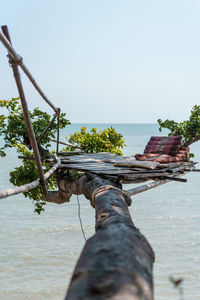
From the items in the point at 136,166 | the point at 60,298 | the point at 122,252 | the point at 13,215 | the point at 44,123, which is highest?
the point at 44,123

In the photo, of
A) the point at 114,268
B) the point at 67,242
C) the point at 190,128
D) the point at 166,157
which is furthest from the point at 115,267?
the point at 67,242

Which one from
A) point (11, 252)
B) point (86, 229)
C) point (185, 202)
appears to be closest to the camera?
point (11, 252)

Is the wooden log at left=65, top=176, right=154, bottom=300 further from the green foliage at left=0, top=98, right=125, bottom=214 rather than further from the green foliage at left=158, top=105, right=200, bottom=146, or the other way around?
the green foliage at left=158, top=105, right=200, bottom=146

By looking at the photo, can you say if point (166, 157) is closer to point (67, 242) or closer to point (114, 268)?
point (114, 268)

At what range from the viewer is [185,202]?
73.6 ft

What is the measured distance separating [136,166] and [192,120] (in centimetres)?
402

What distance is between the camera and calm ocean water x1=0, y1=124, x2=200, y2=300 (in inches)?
463

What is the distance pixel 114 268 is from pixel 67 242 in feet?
49.8

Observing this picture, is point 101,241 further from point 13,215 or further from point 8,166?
point 8,166

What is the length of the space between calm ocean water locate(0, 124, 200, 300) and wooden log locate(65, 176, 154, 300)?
10.0 metres

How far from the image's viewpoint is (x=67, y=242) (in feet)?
52.3

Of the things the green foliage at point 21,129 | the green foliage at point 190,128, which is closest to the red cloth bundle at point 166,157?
the green foliage at point 190,128

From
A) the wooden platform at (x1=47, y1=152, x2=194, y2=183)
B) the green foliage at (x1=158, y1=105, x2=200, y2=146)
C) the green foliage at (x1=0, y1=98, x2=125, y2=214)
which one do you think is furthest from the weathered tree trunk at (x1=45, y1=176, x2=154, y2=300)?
the green foliage at (x1=158, y1=105, x2=200, y2=146)

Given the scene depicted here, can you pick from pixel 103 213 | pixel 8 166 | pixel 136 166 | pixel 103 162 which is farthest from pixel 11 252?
pixel 8 166
